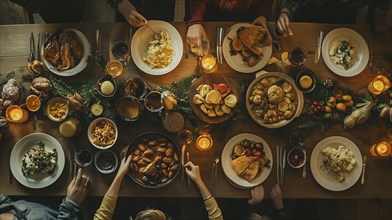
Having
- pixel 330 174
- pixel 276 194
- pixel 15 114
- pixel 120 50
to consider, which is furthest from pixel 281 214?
pixel 15 114

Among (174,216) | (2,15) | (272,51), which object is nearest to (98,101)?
(174,216)

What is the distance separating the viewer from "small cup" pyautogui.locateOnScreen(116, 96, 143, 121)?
235cm

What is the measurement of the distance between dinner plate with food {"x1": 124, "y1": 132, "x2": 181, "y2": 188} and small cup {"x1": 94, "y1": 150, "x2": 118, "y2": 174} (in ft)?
0.37

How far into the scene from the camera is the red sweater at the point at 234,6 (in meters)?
2.56

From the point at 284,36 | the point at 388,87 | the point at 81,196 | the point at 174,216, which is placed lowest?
the point at 174,216

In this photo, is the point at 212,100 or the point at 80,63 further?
the point at 80,63

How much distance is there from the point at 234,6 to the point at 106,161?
1.57 m

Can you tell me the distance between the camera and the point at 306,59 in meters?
2.49

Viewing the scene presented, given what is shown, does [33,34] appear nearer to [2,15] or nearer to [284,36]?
[2,15]

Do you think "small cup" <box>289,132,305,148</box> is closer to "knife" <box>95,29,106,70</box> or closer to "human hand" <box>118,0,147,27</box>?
"human hand" <box>118,0,147,27</box>

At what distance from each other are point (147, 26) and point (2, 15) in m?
1.95

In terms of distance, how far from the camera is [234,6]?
8.98 feet

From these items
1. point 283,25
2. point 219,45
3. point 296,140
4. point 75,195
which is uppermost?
point 283,25

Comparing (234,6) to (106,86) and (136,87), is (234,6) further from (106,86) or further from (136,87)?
(106,86)
